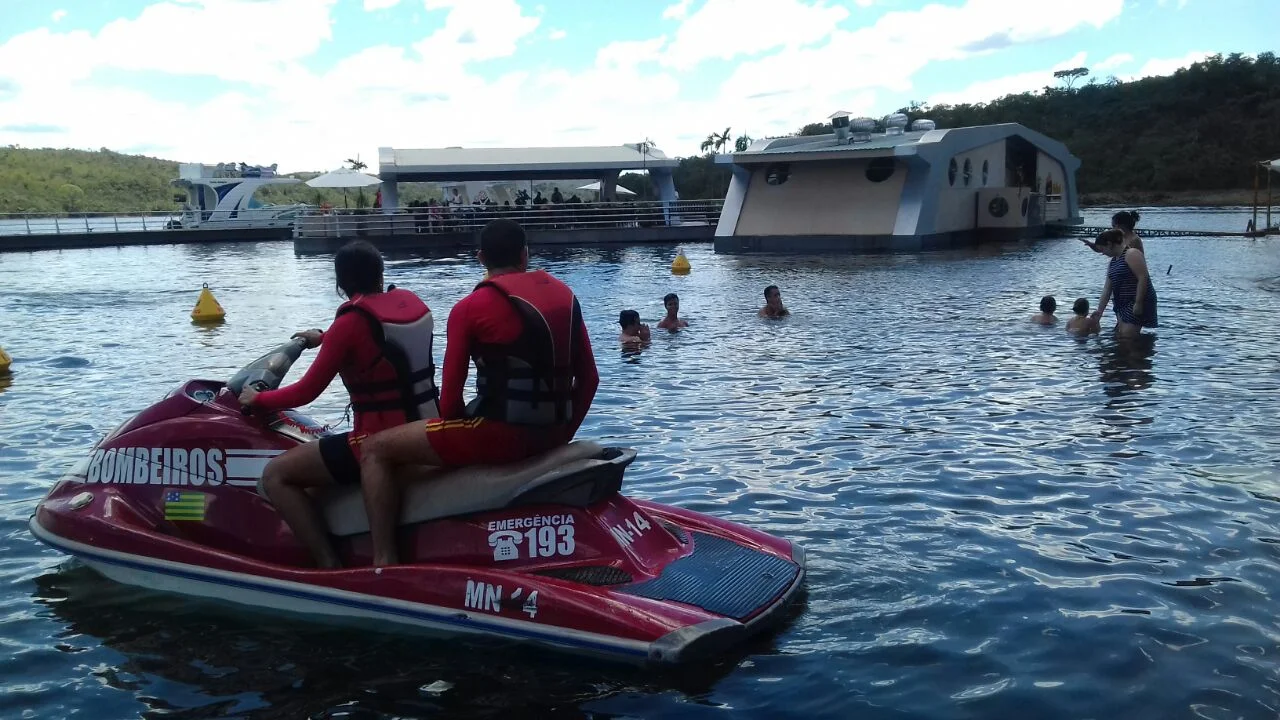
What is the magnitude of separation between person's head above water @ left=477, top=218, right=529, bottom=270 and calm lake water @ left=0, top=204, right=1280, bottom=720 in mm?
1782

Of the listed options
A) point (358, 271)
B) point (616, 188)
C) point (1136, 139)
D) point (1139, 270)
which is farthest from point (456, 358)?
point (1136, 139)

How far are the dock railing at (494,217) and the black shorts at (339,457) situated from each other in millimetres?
35120

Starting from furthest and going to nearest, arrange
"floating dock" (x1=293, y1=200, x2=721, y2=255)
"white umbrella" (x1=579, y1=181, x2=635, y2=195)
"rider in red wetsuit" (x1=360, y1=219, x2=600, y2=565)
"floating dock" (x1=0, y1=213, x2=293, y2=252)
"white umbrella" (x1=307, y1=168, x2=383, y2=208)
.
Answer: "white umbrella" (x1=579, y1=181, x2=635, y2=195)
"white umbrella" (x1=307, y1=168, x2=383, y2=208)
"floating dock" (x1=0, y1=213, x2=293, y2=252)
"floating dock" (x1=293, y1=200, x2=721, y2=255)
"rider in red wetsuit" (x1=360, y1=219, x2=600, y2=565)

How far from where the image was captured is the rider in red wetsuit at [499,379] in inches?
183

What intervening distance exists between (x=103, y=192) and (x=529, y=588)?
117m

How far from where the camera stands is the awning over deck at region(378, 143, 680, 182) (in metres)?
43.3

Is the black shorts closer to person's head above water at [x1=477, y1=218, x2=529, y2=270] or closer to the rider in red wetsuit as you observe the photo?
the rider in red wetsuit

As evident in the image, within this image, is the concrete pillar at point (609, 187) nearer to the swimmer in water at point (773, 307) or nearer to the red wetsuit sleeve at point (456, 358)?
the swimmer in water at point (773, 307)

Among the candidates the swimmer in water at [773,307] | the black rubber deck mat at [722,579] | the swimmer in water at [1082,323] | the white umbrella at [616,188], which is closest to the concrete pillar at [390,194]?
the white umbrella at [616,188]

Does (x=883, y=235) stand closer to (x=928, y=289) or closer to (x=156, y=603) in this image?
(x=928, y=289)

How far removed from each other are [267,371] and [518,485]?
1.51 metres

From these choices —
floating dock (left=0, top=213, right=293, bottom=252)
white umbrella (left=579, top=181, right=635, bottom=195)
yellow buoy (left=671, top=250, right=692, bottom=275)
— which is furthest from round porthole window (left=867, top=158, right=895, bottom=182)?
floating dock (left=0, top=213, right=293, bottom=252)

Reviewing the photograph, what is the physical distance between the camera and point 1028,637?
498cm

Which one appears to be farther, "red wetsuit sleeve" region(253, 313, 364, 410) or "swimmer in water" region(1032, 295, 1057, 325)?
"swimmer in water" region(1032, 295, 1057, 325)
